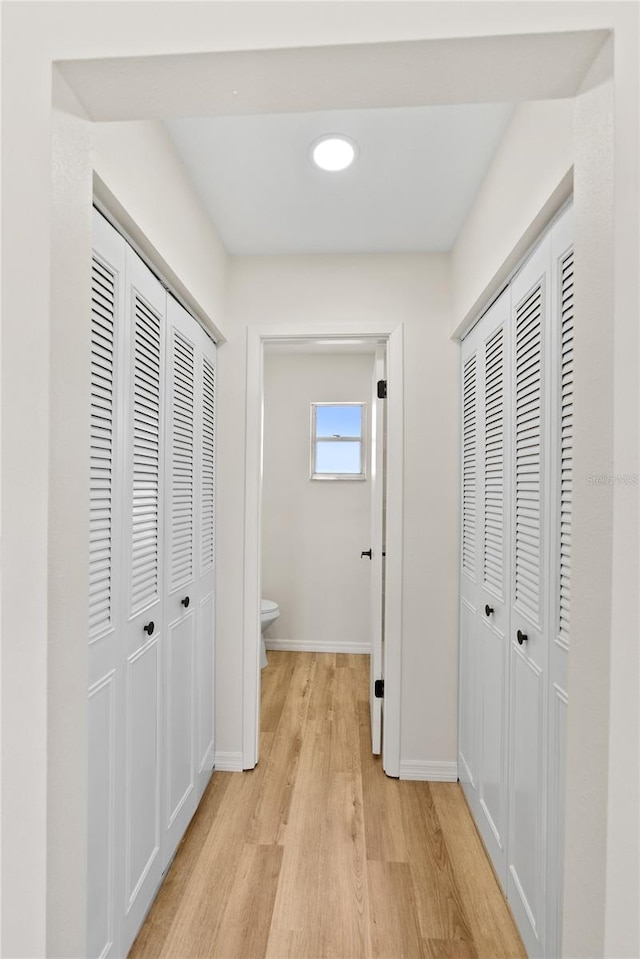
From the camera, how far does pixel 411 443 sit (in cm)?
237

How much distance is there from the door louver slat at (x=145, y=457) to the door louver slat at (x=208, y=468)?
51cm

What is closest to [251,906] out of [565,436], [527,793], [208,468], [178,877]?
[178,877]

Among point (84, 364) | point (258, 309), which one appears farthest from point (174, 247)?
point (84, 364)

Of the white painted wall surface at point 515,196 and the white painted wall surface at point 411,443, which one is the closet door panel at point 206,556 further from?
the white painted wall surface at point 515,196

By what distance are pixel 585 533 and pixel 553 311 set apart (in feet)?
2.49

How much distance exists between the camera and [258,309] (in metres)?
2.40

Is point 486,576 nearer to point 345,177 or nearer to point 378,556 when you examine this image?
point 378,556

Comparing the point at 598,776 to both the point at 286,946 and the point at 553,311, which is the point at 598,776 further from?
the point at 286,946

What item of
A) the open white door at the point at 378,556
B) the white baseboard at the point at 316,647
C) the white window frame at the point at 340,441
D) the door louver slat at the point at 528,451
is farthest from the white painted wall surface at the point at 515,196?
the white baseboard at the point at 316,647

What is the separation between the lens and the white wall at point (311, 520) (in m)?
4.05

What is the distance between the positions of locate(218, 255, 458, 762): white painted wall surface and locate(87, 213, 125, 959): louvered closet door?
3.42ft

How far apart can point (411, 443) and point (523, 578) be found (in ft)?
3.21

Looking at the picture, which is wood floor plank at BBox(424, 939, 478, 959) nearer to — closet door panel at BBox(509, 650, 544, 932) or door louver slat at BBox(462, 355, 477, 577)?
closet door panel at BBox(509, 650, 544, 932)

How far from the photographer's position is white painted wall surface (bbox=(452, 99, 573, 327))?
1.20 m
